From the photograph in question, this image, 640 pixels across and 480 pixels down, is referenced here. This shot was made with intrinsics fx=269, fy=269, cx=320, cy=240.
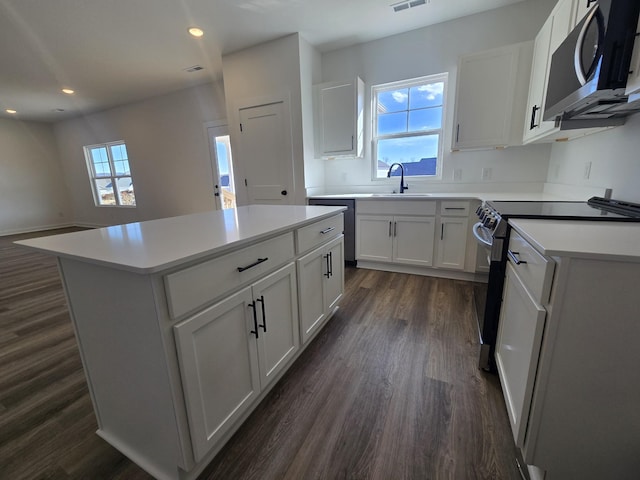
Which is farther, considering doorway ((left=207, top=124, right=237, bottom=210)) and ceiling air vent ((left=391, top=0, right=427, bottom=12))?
doorway ((left=207, top=124, right=237, bottom=210))

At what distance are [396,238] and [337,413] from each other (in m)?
2.08

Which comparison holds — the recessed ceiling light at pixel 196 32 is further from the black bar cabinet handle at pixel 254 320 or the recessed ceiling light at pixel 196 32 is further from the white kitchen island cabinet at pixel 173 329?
the black bar cabinet handle at pixel 254 320

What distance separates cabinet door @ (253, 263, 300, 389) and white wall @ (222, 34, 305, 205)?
2.14 meters

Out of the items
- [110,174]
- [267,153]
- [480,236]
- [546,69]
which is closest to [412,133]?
[546,69]

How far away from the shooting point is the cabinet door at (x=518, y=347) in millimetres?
924

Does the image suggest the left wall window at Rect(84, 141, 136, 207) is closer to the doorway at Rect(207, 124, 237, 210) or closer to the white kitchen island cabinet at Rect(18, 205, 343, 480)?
the doorway at Rect(207, 124, 237, 210)

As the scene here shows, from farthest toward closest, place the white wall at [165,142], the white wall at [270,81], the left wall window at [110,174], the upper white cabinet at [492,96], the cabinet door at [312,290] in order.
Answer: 1. the left wall window at [110,174]
2. the white wall at [165,142]
3. the white wall at [270,81]
4. the upper white cabinet at [492,96]
5. the cabinet door at [312,290]

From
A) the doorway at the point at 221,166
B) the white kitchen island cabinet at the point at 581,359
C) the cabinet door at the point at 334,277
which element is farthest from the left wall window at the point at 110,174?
the white kitchen island cabinet at the point at 581,359

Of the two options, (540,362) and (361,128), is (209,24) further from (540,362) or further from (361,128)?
(540,362)

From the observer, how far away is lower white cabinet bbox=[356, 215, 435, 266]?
2912 millimetres

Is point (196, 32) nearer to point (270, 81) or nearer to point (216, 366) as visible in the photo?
point (270, 81)

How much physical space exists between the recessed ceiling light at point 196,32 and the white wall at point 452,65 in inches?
59.6

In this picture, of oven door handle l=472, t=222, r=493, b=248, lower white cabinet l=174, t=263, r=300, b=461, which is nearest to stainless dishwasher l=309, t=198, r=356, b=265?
oven door handle l=472, t=222, r=493, b=248

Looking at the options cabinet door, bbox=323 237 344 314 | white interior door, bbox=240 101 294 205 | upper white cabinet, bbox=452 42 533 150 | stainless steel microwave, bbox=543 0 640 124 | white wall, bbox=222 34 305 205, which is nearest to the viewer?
stainless steel microwave, bbox=543 0 640 124
